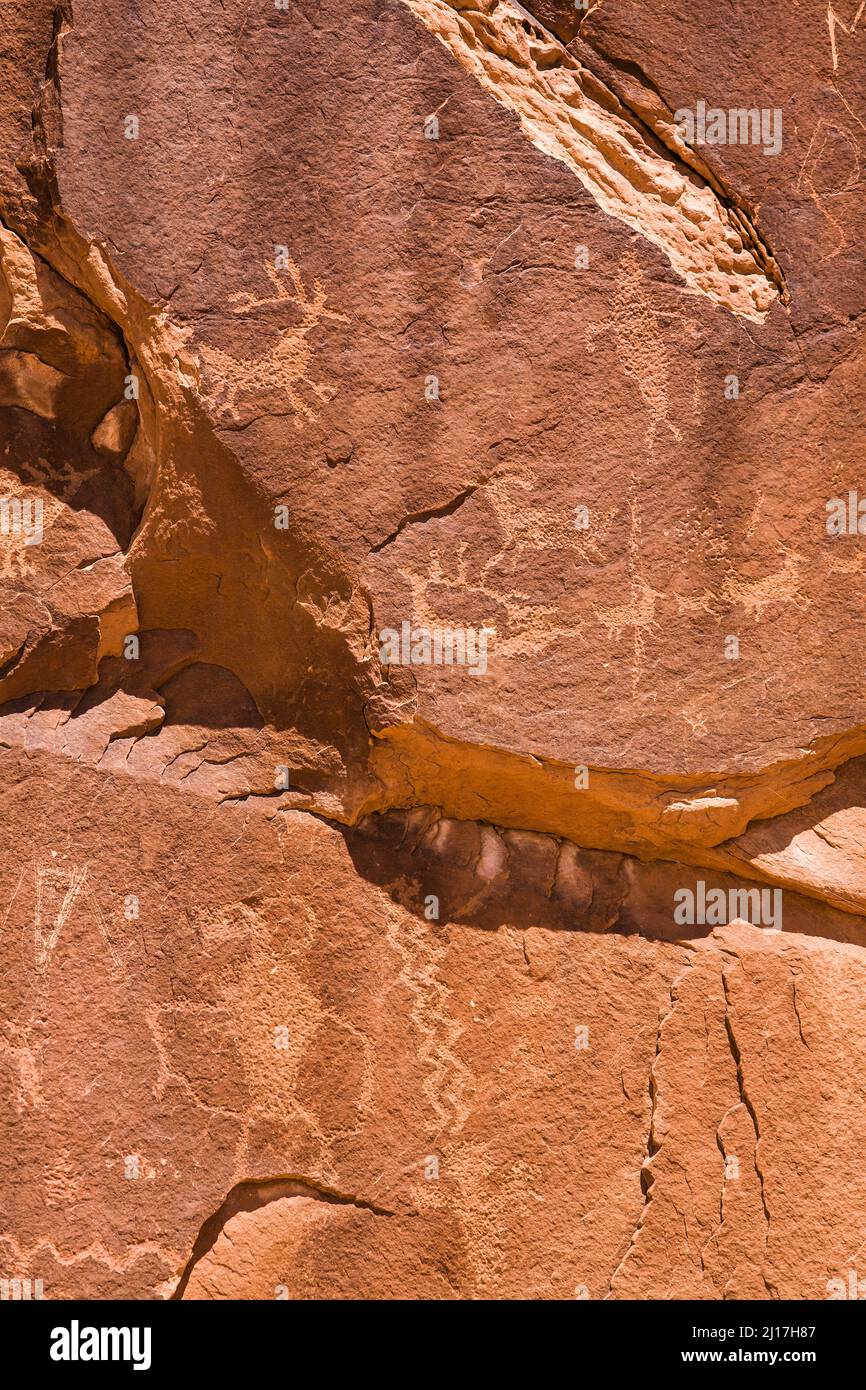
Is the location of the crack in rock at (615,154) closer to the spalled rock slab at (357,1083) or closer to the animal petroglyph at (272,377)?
the animal petroglyph at (272,377)

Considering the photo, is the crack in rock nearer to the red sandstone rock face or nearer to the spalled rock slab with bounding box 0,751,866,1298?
the red sandstone rock face

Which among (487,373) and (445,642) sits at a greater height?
(487,373)

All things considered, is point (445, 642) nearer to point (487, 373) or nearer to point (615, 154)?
point (487, 373)

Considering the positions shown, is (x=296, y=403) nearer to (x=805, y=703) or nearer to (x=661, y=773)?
(x=661, y=773)

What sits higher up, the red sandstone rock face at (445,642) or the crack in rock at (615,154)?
the crack in rock at (615,154)

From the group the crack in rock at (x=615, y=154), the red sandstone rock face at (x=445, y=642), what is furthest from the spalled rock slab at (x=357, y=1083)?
the crack in rock at (x=615, y=154)

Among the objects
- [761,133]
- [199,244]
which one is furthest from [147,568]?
[761,133]

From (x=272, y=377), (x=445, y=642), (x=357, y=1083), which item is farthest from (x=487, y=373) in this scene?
(x=357, y=1083)

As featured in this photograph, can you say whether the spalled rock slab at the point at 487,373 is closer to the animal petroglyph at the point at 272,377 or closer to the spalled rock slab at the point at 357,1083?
the animal petroglyph at the point at 272,377

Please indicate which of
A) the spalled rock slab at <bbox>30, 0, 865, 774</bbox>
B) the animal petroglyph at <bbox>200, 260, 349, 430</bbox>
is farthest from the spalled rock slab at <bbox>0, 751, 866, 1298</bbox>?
the animal petroglyph at <bbox>200, 260, 349, 430</bbox>
